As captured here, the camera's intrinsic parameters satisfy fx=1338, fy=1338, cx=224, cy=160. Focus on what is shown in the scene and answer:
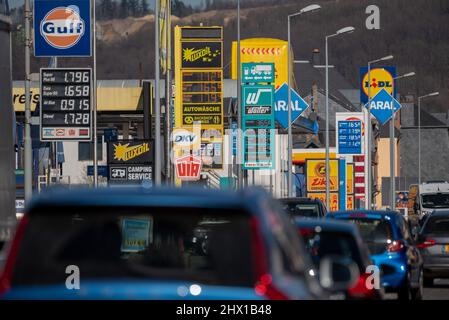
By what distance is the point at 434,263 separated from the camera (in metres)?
25.9

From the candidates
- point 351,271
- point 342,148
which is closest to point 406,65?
point 342,148

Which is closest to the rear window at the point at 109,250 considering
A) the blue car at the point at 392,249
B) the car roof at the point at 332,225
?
the car roof at the point at 332,225

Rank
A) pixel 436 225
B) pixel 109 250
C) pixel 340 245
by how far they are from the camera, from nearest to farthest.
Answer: pixel 109 250, pixel 340 245, pixel 436 225

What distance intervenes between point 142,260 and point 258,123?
1481 inches

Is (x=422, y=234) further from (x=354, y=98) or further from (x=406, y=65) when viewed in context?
(x=406, y=65)

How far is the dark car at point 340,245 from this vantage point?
13.5 meters

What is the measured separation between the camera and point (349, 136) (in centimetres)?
5947

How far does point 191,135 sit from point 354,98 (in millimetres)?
106982

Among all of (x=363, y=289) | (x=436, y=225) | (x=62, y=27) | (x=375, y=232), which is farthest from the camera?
(x=62, y=27)

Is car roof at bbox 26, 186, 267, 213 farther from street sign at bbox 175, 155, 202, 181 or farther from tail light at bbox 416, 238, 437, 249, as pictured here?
street sign at bbox 175, 155, 202, 181

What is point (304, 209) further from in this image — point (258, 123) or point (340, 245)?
point (340, 245)

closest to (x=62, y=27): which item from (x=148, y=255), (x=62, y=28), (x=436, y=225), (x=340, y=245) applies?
(x=62, y=28)

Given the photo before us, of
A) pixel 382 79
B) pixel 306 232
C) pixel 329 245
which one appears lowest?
pixel 329 245

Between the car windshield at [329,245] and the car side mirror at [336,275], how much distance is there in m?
3.30
